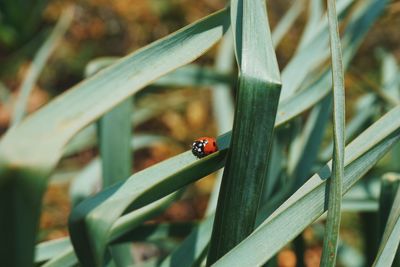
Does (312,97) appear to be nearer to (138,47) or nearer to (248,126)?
(248,126)

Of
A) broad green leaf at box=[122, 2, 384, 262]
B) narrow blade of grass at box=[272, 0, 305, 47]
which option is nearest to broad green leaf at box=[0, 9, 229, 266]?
broad green leaf at box=[122, 2, 384, 262]

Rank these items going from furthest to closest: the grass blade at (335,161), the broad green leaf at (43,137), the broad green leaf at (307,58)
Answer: the broad green leaf at (307,58)
the grass blade at (335,161)
the broad green leaf at (43,137)

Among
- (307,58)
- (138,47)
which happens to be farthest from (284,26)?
(138,47)

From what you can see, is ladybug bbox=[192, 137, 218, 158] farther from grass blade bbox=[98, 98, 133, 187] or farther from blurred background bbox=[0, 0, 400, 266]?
blurred background bbox=[0, 0, 400, 266]

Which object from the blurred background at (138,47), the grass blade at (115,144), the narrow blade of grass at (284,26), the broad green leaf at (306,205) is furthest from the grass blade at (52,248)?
the blurred background at (138,47)

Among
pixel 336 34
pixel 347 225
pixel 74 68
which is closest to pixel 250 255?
pixel 336 34

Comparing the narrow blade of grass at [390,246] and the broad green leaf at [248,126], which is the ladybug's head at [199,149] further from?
the narrow blade of grass at [390,246]
